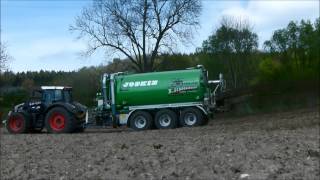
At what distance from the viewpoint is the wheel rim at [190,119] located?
87.7ft

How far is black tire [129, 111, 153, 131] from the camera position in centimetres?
2700

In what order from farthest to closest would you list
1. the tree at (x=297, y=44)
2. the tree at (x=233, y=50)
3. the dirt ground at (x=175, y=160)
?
the tree at (x=233, y=50)
the tree at (x=297, y=44)
the dirt ground at (x=175, y=160)

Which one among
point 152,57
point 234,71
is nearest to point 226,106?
A: point 234,71

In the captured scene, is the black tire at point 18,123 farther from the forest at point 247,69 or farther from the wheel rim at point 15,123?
the forest at point 247,69

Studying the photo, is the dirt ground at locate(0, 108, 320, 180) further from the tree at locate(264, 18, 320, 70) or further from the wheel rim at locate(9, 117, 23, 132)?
the wheel rim at locate(9, 117, 23, 132)

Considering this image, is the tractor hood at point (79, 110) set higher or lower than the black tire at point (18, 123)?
higher

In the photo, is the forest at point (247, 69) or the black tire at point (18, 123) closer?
the forest at point (247, 69)

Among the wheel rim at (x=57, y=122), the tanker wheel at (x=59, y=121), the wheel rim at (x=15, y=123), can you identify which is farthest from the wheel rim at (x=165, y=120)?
the wheel rim at (x=15, y=123)

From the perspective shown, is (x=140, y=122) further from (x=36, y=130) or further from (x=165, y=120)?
(x=36, y=130)

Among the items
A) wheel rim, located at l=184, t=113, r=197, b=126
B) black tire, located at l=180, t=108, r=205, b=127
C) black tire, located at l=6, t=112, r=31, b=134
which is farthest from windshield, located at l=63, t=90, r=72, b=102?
wheel rim, located at l=184, t=113, r=197, b=126

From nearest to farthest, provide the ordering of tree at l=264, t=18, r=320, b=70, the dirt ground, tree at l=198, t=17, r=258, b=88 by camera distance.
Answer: the dirt ground < tree at l=264, t=18, r=320, b=70 < tree at l=198, t=17, r=258, b=88

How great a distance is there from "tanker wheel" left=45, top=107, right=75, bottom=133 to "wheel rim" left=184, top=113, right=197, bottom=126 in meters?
4.96

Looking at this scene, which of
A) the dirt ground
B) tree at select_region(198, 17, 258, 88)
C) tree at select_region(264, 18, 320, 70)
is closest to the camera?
the dirt ground

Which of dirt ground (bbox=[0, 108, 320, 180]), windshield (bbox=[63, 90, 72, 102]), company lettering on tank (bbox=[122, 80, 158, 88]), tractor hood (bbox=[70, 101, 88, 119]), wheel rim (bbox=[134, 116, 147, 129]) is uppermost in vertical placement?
company lettering on tank (bbox=[122, 80, 158, 88])
